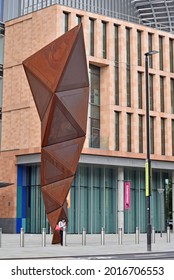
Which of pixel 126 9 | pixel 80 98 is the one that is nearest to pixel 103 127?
pixel 80 98

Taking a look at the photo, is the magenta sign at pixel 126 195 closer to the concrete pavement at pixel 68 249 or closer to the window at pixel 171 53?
the window at pixel 171 53

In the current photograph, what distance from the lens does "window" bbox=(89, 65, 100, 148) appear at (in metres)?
45.2

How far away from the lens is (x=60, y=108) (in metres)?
25.5

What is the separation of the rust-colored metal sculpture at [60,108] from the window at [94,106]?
18.8m

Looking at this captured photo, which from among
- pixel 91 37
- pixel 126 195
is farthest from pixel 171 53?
pixel 126 195

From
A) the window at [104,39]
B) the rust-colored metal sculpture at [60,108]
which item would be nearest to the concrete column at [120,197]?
the window at [104,39]

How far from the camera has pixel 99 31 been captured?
45312mm

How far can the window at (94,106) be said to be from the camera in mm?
45156

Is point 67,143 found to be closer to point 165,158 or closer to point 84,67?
point 84,67

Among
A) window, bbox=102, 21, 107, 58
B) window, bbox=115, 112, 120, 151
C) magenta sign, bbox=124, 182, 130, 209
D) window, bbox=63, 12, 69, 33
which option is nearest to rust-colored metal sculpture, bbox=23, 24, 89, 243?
window, bbox=63, 12, 69, 33

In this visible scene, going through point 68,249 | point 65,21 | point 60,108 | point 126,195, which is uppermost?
point 65,21

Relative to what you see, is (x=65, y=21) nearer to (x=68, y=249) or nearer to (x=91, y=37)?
(x=91, y=37)

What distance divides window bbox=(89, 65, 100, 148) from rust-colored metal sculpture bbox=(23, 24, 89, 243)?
18.8 meters

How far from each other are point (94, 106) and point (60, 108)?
2038cm
